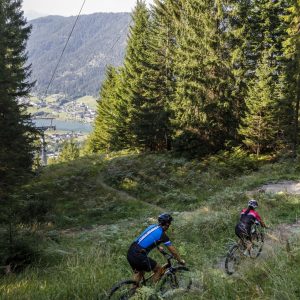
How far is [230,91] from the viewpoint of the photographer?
31.1 m

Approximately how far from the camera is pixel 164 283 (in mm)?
7457

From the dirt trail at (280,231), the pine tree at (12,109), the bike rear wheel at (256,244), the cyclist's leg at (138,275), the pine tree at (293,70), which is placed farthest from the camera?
the pine tree at (293,70)

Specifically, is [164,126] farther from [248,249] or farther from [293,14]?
[248,249]

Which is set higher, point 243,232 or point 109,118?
point 243,232

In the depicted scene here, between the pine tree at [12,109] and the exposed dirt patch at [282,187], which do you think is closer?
the pine tree at [12,109]

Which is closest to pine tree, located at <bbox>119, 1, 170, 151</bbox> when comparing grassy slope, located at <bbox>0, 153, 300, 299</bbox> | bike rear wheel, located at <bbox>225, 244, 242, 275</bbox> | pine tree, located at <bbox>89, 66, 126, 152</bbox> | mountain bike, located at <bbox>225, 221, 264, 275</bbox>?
pine tree, located at <bbox>89, 66, 126, 152</bbox>

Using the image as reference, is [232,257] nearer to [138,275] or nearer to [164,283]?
[164,283]

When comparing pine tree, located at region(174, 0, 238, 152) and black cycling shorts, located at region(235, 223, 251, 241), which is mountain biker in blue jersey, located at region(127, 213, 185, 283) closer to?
black cycling shorts, located at region(235, 223, 251, 241)

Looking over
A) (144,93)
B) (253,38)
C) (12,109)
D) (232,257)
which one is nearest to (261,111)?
(253,38)

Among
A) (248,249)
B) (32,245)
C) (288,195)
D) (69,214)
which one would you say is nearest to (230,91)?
(288,195)

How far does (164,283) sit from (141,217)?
13.8m

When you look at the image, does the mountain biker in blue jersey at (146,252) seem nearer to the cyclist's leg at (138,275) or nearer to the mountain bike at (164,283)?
the cyclist's leg at (138,275)

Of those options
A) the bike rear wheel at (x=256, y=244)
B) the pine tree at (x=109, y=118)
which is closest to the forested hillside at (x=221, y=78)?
the pine tree at (x=109, y=118)

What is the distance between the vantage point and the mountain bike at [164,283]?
650 cm
